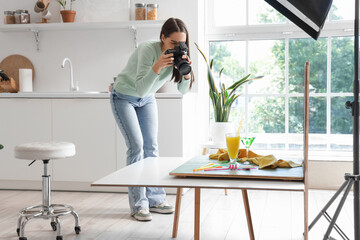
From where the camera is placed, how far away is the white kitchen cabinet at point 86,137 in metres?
4.05

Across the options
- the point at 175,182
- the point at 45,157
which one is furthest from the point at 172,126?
the point at 175,182

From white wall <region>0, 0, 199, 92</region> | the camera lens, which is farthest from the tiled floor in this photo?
white wall <region>0, 0, 199, 92</region>

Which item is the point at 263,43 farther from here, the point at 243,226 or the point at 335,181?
the point at 243,226

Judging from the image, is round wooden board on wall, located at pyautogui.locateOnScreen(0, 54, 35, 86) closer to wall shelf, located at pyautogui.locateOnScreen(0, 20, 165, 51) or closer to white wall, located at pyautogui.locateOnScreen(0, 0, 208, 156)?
white wall, located at pyautogui.locateOnScreen(0, 0, 208, 156)

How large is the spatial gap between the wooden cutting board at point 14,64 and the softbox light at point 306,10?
3216 mm

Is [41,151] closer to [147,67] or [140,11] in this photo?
[147,67]

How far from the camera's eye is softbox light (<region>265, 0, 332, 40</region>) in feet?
6.76

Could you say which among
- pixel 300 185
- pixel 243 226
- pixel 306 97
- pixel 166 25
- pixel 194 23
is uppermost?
pixel 194 23

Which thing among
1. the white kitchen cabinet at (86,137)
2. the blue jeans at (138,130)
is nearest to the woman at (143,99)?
the blue jeans at (138,130)

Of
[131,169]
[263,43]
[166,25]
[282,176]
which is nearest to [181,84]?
[166,25]

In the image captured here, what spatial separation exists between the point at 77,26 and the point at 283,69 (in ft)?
6.46

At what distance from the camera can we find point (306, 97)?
166cm

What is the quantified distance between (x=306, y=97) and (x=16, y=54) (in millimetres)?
3782

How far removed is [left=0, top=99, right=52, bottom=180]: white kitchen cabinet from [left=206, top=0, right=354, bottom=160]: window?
1669 millimetres
